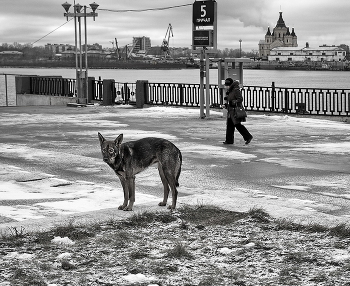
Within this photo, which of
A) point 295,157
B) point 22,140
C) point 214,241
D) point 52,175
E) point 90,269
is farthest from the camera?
point 22,140

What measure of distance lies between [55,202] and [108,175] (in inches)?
109

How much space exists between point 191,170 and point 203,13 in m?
12.3

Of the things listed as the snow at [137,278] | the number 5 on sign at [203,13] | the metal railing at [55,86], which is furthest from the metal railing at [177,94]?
the snow at [137,278]

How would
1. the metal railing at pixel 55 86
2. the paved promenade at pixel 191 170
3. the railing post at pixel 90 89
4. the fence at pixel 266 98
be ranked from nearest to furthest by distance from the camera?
the paved promenade at pixel 191 170, the fence at pixel 266 98, the railing post at pixel 90 89, the metal railing at pixel 55 86

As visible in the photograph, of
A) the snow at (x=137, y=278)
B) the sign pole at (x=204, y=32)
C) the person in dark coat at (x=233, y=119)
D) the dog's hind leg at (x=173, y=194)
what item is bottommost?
the snow at (x=137, y=278)

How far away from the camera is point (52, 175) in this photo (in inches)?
466

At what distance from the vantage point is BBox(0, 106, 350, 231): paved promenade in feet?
29.2

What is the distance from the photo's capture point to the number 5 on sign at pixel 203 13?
77.8 feet

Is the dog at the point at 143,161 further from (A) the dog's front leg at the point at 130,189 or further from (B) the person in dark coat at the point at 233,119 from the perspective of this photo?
(B) the person in dark coat at the point at 233,119

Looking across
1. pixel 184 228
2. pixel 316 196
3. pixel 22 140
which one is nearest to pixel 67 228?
pixel 184 228

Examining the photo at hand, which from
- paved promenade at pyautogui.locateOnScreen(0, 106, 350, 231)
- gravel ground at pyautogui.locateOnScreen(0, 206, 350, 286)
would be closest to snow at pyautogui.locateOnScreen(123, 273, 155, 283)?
gravel ground at pyautogui.locateOnScreen(0, 206, 350, 286)

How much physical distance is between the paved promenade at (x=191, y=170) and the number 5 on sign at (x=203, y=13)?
11.0ft

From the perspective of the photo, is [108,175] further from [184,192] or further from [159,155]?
[159,155]

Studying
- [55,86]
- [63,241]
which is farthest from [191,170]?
[55,86]
